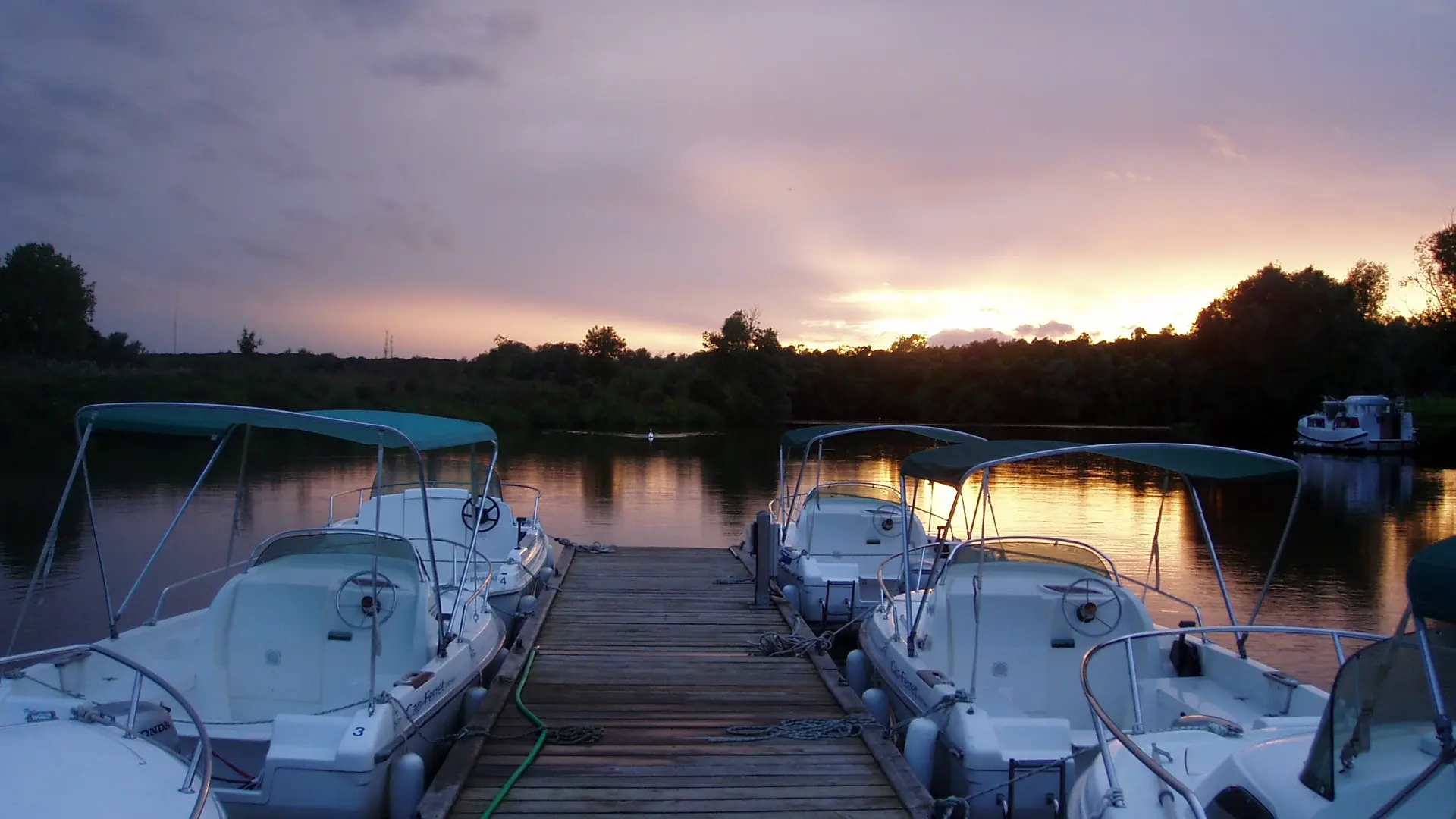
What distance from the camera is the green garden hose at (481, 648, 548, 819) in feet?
17.8

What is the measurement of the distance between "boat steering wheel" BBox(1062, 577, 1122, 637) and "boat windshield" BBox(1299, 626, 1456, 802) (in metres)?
3.37

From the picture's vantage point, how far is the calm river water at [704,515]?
47.0 feet

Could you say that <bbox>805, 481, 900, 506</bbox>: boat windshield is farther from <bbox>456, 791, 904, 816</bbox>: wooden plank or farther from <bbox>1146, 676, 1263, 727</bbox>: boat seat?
<bbox>456, 791, 904, 816</bbox>: wooden plank

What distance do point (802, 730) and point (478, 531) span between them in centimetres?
545

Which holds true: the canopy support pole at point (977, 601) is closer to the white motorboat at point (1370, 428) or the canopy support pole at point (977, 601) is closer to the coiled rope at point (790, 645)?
the coiled rope at point (790, 645)

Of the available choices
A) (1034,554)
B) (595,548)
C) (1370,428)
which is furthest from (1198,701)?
(1370,428)

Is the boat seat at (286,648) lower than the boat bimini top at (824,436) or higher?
lower

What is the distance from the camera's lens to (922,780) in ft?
20.5

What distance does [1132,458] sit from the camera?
6.67 m

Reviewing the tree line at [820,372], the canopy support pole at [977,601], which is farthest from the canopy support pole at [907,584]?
the tree line at [820,372]

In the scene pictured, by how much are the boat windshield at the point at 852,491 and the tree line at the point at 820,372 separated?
35.4 meters

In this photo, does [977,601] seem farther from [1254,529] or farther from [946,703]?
[1254,529]

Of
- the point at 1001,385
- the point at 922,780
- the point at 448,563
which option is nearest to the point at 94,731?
the point at 922,780

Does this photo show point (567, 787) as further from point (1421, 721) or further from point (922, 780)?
point (1421, 721)
